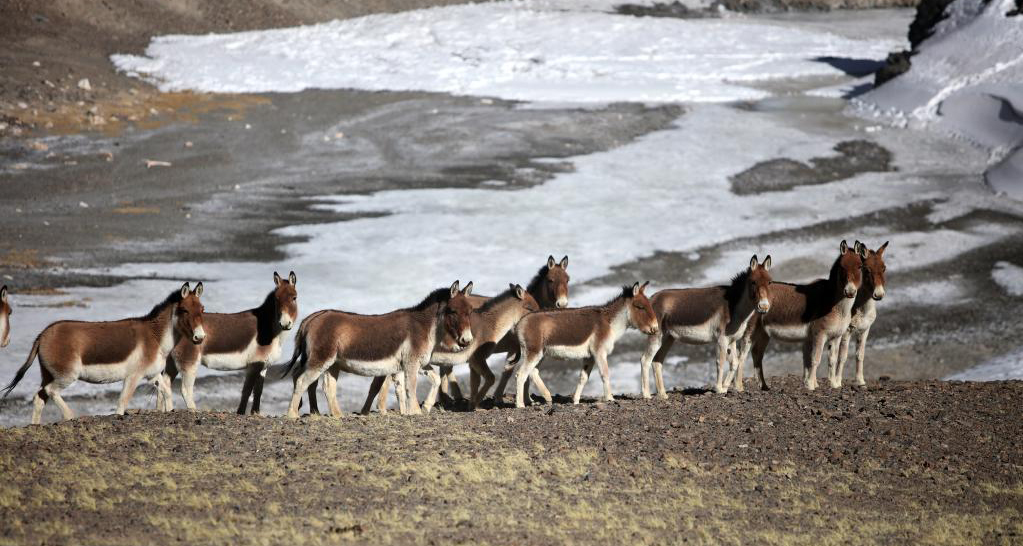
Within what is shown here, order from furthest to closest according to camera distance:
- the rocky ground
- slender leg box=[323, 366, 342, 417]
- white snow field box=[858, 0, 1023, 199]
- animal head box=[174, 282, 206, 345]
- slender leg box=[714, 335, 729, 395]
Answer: white snow field box=[858, 0, 1023, 199] → slender leg box=[714, 335, 729, 395] → slender leg box=[323, 366, 342, 417] → animal head box=[174, 282, 206, 345] → the rocky ground

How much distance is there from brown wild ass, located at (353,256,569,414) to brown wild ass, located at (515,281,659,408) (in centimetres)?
61

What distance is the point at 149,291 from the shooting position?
26453 millimetres

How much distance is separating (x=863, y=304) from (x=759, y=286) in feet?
7.56

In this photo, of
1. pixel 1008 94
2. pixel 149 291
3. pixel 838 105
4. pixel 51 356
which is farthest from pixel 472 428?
pixel 838 105

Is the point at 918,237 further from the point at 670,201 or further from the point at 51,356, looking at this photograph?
the point at 51,356

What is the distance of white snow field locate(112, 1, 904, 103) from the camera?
52.4 meters

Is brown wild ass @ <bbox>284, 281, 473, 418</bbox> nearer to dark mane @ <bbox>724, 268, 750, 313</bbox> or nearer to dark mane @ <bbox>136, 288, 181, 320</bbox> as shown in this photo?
dark mane @ <bbox>136, 288, 181, 320</bbox>

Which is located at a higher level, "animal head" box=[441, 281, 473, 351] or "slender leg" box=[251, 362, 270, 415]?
"animal head" box=[441, 281, 473, 351]

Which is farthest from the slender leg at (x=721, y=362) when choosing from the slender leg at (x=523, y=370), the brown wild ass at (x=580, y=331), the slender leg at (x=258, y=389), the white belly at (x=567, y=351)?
the slender leg at (x=258, y=389)

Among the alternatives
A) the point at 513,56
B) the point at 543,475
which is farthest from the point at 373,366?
the point at 513,56

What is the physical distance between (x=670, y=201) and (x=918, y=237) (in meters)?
7.51

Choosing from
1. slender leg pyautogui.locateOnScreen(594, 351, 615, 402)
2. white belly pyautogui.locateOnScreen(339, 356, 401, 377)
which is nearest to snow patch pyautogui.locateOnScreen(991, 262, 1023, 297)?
slender leg pyautogui.locateOnScreen(594, 351, 615, 402)

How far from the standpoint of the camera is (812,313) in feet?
59.0

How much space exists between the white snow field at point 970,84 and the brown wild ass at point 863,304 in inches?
866
